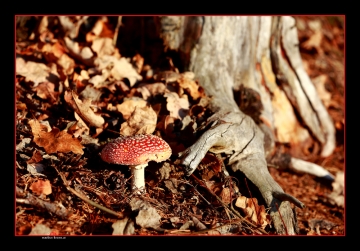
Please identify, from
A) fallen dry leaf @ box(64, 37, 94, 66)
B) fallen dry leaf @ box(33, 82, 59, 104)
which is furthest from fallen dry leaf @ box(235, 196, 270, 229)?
fallen dry leaf @ box(64, 37, 94, 66)

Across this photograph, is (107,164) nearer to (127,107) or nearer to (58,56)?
(127,107)

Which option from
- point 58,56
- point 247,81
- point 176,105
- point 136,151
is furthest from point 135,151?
point 247,81

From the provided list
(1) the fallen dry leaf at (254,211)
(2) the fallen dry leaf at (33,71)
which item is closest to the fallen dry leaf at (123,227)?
(1) the fallen dry leaf at (254,211)

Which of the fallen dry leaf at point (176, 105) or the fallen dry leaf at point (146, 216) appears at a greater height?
the fallen dry leaf at point (176, 105)

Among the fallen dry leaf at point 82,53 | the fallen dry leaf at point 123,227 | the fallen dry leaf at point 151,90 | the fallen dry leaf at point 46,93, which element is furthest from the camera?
the fallen dry leaf at point 82,53

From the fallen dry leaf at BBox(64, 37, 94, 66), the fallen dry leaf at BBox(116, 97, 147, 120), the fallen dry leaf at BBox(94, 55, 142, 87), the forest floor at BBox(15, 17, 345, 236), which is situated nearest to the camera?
the forest floor at BBox(15, 17, 345, 236)

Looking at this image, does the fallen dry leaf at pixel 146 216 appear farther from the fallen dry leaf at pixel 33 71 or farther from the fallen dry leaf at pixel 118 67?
the fallen dry leaf at pixel 33 71

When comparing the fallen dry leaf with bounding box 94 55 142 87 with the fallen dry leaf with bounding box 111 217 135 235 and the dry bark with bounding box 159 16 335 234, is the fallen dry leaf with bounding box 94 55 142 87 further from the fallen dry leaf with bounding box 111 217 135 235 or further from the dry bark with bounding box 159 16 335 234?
the fallen dry leaf with bounding box 111 217 135 235
